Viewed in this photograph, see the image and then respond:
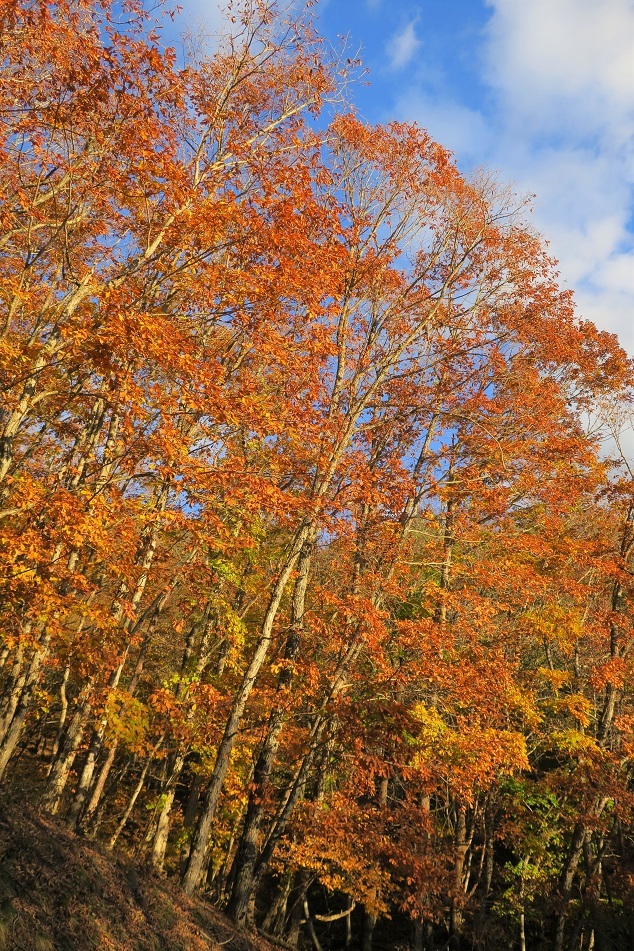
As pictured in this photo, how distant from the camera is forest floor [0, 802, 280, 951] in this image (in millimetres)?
6566

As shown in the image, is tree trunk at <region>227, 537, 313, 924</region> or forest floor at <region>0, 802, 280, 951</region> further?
tree trunk at <region>227, 537, 313, 924</region>

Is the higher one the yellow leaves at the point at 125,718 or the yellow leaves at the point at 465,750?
the yellow leaves at the point at 465,750

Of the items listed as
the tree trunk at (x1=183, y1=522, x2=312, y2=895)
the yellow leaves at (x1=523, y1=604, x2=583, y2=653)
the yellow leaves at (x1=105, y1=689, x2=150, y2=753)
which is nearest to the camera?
the tree trunk at (x1=183, y1=522, x2=312, y2=895)

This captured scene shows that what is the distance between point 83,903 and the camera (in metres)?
7.89

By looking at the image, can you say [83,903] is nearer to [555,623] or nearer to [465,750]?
[465,750]

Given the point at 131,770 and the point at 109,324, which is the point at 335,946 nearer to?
the point at 131,770

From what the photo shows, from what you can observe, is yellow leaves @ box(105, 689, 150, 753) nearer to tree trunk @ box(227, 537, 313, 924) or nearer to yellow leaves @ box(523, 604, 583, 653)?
tree trunk @ box(227, 537, 313, 924)

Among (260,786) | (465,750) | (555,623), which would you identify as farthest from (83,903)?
(555,623)

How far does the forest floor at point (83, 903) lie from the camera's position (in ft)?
21.5

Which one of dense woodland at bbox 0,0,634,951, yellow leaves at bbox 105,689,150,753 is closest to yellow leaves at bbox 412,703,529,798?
dense woodland at bbox 0,0,634,951

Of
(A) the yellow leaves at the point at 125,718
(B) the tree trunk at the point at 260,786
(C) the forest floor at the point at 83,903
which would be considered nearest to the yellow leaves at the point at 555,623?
(B) the tree trunk at the point at 260,786

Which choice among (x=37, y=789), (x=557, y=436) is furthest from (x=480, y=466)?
(x=37, y=789)

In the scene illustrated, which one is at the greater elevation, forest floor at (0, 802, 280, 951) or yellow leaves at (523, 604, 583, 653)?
yellow leaves at (523, 604, 583, 653)

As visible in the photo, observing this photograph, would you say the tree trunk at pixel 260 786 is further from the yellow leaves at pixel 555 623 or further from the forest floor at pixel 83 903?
the yellow leaves at pixel 555 623
